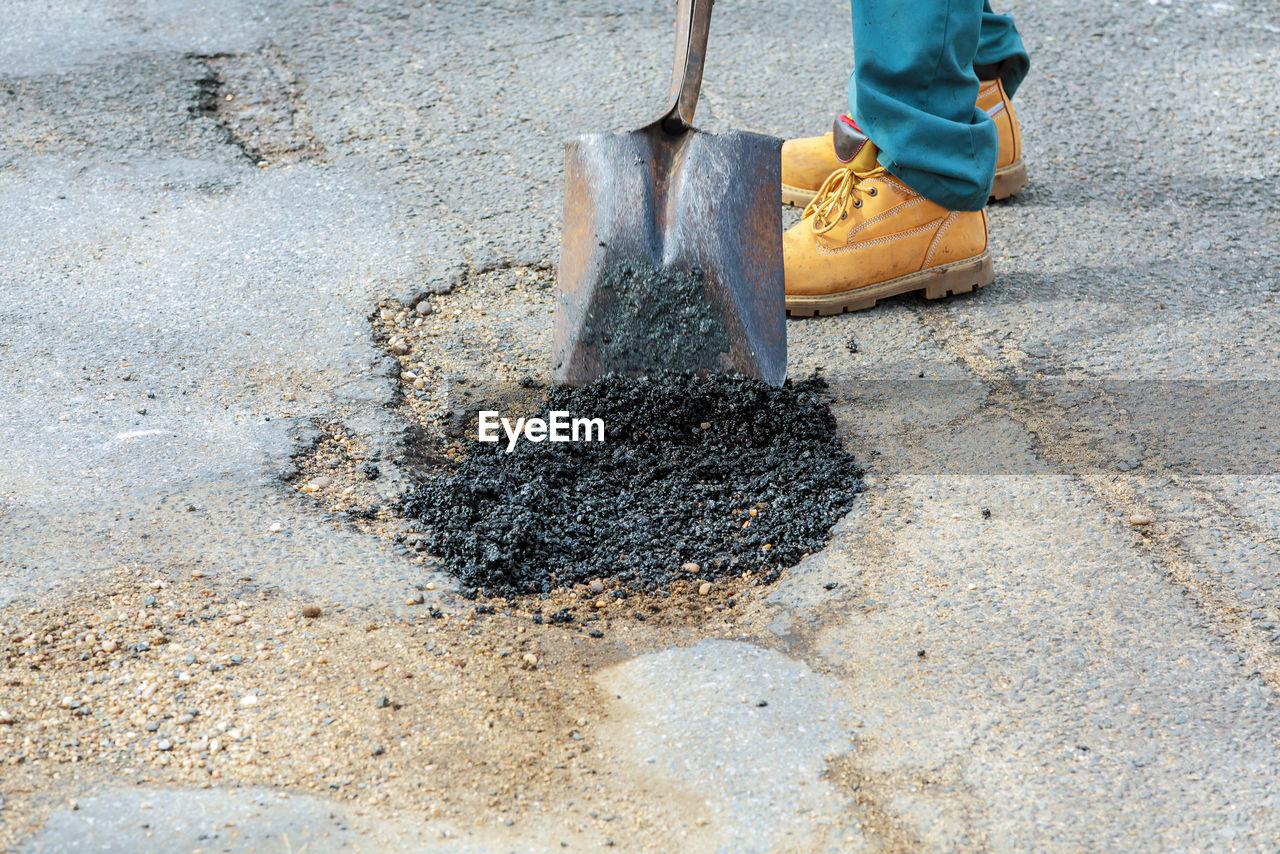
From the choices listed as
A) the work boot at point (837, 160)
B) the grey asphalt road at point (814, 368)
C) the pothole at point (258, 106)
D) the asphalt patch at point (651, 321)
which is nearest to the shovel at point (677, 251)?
the asphalt patch at point (651, 321)

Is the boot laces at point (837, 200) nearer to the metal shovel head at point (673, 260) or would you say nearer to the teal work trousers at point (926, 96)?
the teal work trousers at point (926, 96)

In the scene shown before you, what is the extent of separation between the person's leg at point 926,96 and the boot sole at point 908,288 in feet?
0.53

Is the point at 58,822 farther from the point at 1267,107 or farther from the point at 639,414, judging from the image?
the point at 1267,107

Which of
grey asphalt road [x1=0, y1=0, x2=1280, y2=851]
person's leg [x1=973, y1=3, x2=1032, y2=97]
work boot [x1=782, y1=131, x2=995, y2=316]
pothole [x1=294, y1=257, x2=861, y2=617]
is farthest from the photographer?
person's leg [x1=973, y1=3, x2=1032, y2=97]

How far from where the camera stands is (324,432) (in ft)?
8.19

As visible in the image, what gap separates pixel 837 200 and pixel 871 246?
16cm

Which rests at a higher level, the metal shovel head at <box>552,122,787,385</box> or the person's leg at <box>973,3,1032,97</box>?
the person's leg at <box>973,3,1032,97</box>

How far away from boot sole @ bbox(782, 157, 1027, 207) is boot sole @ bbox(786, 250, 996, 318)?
1.83 ft

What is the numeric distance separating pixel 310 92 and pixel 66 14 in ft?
4.31

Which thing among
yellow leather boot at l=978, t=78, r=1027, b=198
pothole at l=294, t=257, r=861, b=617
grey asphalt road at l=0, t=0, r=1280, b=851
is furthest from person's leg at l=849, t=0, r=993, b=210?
pothole at l=294, t=257, r=861, b=617

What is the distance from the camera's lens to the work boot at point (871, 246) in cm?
304

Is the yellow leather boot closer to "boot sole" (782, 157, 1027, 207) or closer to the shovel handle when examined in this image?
"boot sole" (782, 157, 1027, 207)

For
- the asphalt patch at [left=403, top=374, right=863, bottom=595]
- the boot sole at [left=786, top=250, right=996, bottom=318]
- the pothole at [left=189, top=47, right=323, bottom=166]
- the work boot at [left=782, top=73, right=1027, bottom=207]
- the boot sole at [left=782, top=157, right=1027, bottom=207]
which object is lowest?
the asphalt patch at [left=403, top=374, right=863, bottom=595]

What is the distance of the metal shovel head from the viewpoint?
2568 millimetres
